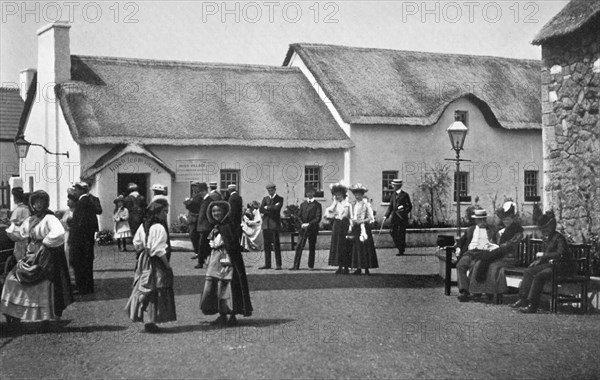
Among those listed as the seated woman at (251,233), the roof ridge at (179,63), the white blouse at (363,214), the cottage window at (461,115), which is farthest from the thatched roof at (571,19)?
the roof ridge at (179,63)

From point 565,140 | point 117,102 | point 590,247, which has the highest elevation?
point 117,102

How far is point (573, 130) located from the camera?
14531 millimetres

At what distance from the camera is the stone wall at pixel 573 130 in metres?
14.0

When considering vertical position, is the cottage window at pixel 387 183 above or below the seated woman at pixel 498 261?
above

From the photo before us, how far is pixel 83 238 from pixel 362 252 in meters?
4.93

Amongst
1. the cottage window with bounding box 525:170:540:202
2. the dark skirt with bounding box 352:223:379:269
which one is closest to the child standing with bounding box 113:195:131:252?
the dark skirt with bounding box 352:223:379:269

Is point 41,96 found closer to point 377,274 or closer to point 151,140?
point 151,140

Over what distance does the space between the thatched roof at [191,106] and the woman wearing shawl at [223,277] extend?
18362 millimetres

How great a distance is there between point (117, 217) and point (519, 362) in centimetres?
1642

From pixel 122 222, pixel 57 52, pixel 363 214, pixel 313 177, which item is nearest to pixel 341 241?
pixel 363 214

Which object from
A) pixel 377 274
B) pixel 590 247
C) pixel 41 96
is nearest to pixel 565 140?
pixel 590 247

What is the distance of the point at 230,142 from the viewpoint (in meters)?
30.5

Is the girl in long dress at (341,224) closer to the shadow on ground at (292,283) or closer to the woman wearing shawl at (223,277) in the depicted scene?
the shadow on ground at (292,283)

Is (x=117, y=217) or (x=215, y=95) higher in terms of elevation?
(x=215, y=95)
